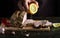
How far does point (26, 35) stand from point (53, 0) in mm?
520

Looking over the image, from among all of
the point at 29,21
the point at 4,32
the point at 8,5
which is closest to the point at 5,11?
the point at 8,5

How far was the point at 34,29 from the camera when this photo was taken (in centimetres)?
127

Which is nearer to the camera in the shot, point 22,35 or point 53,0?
point 22,35

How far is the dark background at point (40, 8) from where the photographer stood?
1605 millimetres

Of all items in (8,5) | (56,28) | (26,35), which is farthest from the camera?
(8,5)

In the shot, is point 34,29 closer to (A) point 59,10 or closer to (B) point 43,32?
(B) point 43,32

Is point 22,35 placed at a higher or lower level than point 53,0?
lower

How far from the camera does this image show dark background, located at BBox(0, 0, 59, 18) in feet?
5.27

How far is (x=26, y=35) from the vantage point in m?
1.19

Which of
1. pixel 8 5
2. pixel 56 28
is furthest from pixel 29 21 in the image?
pixel 8 5

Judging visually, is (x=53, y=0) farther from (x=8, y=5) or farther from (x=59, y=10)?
(x=8, y=5)

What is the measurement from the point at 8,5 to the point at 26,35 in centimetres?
47

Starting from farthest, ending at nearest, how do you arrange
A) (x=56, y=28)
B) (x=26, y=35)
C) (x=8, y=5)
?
(x=8, y=5) → (x=56, y=28) → (x=26, y=35)

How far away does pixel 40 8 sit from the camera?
163cm
